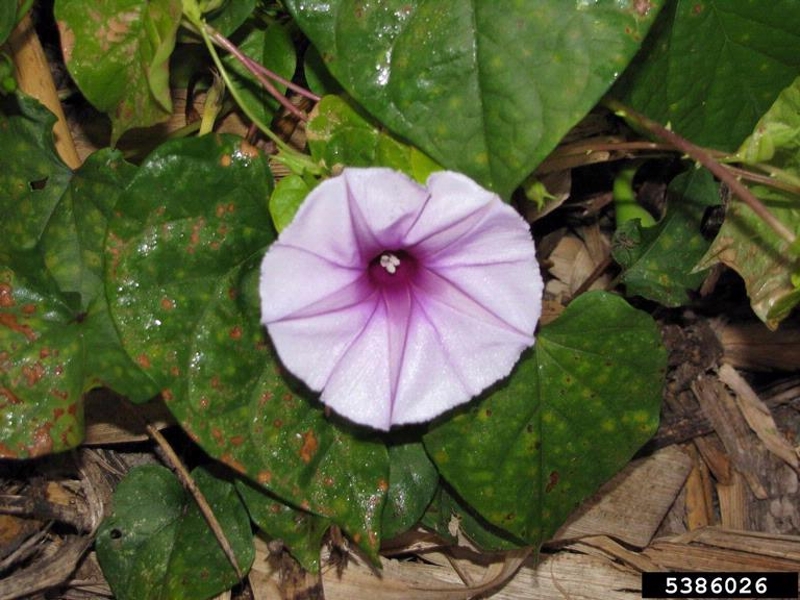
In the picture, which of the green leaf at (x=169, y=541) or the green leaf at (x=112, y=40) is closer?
the green leaf at (x=112, y=40)

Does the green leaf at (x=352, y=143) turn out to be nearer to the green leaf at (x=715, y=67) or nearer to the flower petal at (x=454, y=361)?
the flower petal at (x=454, y=361)

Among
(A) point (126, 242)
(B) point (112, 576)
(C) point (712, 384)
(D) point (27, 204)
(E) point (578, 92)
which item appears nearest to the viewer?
(E) point (578, 92)

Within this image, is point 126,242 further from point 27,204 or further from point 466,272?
point 466,272

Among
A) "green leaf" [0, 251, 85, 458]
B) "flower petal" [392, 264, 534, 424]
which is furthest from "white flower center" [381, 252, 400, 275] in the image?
"green leaf" [0, 251, 85, 458]

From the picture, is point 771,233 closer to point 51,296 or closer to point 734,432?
point 734,432

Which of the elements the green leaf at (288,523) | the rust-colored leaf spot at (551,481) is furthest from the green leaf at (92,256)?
the rust-colored leaf spot at (551,481)

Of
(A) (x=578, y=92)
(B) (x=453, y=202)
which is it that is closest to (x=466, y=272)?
(B) (x=453, y=202)

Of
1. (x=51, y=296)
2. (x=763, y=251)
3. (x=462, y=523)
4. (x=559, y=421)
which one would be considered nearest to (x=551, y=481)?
(x=559, y=421)
